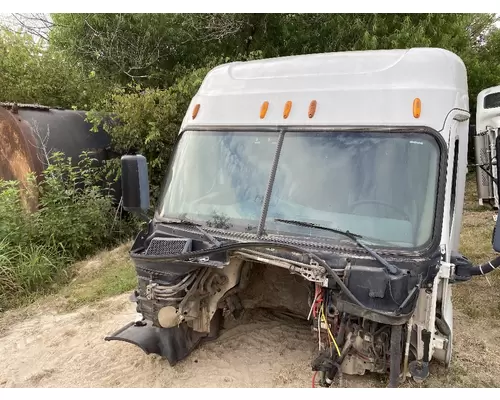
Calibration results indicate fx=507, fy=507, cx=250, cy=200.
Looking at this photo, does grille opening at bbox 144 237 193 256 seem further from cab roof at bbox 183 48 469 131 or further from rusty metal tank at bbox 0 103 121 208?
rusty metal tank at bbox 0 103 121 208

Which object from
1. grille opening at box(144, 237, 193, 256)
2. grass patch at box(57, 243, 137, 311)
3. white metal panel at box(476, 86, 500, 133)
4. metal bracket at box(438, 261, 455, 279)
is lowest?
grass patch at box(57, 243, 137, 311)

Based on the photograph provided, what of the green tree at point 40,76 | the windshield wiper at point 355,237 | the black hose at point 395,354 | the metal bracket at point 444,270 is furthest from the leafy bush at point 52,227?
the metal bracket at point 444,270

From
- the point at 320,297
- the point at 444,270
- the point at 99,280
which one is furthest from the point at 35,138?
the point at 444,270

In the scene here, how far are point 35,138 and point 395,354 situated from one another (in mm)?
7041

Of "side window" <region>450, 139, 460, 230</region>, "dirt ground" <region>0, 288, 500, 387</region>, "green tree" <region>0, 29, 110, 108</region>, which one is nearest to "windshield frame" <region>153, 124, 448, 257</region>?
"side window" <region>450, 139, 460, 230</region>

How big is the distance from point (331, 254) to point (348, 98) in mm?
1318

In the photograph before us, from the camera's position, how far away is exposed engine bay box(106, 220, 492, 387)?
355cm

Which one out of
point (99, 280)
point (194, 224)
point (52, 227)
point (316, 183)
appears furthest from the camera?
point (52, 227)

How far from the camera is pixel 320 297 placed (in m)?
3.84

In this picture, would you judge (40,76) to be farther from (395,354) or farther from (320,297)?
(395,354)

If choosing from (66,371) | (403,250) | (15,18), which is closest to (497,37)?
(15,18)

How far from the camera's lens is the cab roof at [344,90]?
3.96 metres

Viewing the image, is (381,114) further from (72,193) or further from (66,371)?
(72,193)

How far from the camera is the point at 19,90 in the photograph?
38.0ft
